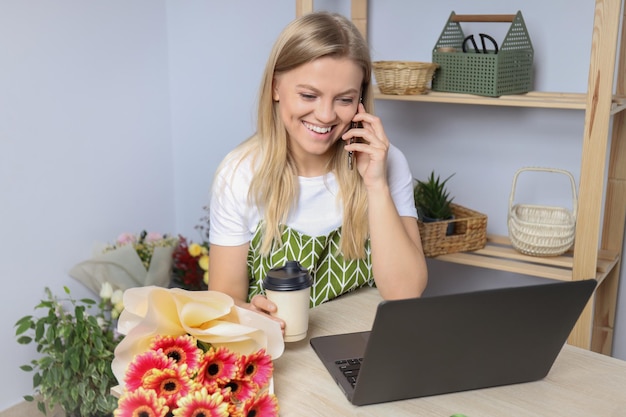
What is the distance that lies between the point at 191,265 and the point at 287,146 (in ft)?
3.53

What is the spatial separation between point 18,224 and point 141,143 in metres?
0.65

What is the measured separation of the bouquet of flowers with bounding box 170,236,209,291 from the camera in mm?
2611

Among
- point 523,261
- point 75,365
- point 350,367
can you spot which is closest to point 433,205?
point 523,261

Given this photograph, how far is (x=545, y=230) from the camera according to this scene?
205cm

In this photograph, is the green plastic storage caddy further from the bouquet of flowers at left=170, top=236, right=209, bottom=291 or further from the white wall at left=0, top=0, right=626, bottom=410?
the bouquet of flowers at left=170, top=236, right=209, bottom=291

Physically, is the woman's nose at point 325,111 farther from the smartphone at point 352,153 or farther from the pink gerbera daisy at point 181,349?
the pink gerbera daisy at point 181,349

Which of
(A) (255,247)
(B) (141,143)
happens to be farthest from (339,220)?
(B) (141,143)

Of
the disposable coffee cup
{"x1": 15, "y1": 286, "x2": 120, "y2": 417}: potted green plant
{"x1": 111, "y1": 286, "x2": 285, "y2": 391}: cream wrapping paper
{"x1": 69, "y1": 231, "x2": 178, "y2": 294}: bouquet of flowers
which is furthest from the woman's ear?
{"x1": 69, "y1": 231, "x2": 178, "y2": 294}: bouquet of flowers

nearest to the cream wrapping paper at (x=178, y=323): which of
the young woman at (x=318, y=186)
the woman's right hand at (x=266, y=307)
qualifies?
the woman's right hand at (x=266, y=307)

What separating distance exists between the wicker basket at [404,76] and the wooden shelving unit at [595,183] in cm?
3

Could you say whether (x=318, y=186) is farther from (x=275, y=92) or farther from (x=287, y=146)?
(x=275, y=92)

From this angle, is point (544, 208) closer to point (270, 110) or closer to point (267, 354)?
point (270, 110)

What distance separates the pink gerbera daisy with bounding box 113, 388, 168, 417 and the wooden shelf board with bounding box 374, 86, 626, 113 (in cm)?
140

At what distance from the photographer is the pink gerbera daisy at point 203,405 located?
958 mm
